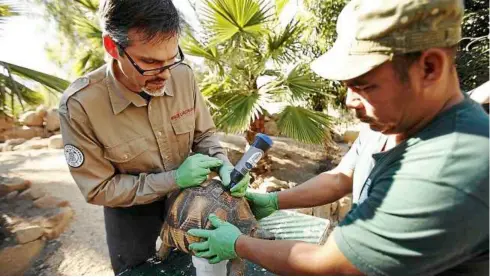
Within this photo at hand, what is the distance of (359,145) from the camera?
165 cm

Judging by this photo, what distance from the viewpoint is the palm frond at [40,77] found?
A: 3703 millimetres

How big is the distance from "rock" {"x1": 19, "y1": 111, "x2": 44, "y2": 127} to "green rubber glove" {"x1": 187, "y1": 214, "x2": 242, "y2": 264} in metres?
9.79

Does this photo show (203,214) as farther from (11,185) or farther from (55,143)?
(55,143)

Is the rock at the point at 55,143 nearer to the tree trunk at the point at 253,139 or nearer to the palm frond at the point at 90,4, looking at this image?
the palm frond at the point at 90,4

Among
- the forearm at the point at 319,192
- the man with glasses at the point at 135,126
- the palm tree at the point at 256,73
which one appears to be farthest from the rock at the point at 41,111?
the forearm at the point at 319,192

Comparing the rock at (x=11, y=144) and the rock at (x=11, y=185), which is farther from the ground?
the rock at (x=11, y=185)

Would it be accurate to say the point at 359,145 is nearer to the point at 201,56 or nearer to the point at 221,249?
the point at 221,249

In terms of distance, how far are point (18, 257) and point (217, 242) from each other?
11.6ft

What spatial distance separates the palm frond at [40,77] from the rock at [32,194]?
1953 mm

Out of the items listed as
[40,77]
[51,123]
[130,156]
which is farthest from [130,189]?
[51,123]

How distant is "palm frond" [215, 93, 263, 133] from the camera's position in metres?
4.36

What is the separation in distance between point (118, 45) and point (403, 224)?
132 cm

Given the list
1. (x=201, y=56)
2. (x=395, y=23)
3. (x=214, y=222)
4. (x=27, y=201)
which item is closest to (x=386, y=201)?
(x=395, y=23)

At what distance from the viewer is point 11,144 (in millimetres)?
8664
